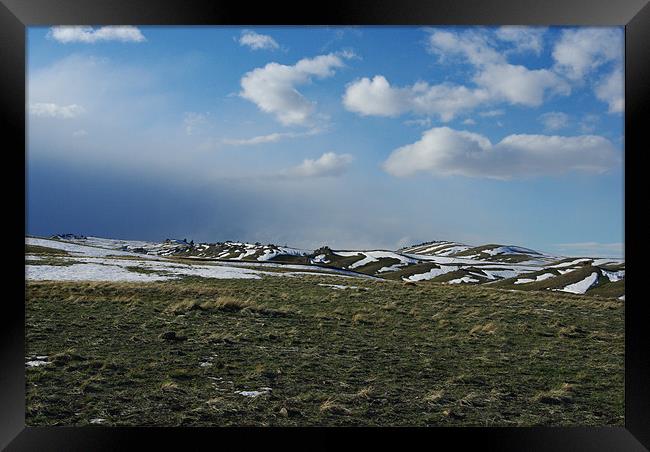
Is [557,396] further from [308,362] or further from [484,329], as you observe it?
[308,362]

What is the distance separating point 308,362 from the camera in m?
4.64

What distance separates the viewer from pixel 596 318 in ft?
26.3

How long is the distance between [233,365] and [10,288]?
254cm

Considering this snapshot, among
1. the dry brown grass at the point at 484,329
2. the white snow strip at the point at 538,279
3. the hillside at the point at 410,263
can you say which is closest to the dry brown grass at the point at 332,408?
the dry brown grass at the point at 484,329

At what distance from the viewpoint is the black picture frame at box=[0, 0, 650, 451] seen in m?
2.41

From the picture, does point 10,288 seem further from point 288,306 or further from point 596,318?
point 596,318

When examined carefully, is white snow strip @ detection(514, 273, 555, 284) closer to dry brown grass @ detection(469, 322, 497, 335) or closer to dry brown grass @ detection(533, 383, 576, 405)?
dry brown grass @ detection(469, 322, 497, 335)

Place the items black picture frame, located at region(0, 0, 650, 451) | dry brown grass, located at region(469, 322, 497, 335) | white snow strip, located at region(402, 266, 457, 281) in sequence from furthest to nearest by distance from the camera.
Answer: white snow strip, located at region(402, 266, 457, 281)
dry brown grass, located at region(469, 322, 497, 335)
black picture frame, located at region(0, 0, 650, 451)

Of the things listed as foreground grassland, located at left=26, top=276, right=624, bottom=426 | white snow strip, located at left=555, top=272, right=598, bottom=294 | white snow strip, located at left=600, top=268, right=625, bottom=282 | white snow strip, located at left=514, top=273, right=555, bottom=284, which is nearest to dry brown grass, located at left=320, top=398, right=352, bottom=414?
foreground grassland, located at left=26, top=276, right=624, bottom=426

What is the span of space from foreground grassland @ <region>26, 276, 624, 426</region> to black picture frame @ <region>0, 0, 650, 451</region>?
0.86 metres
